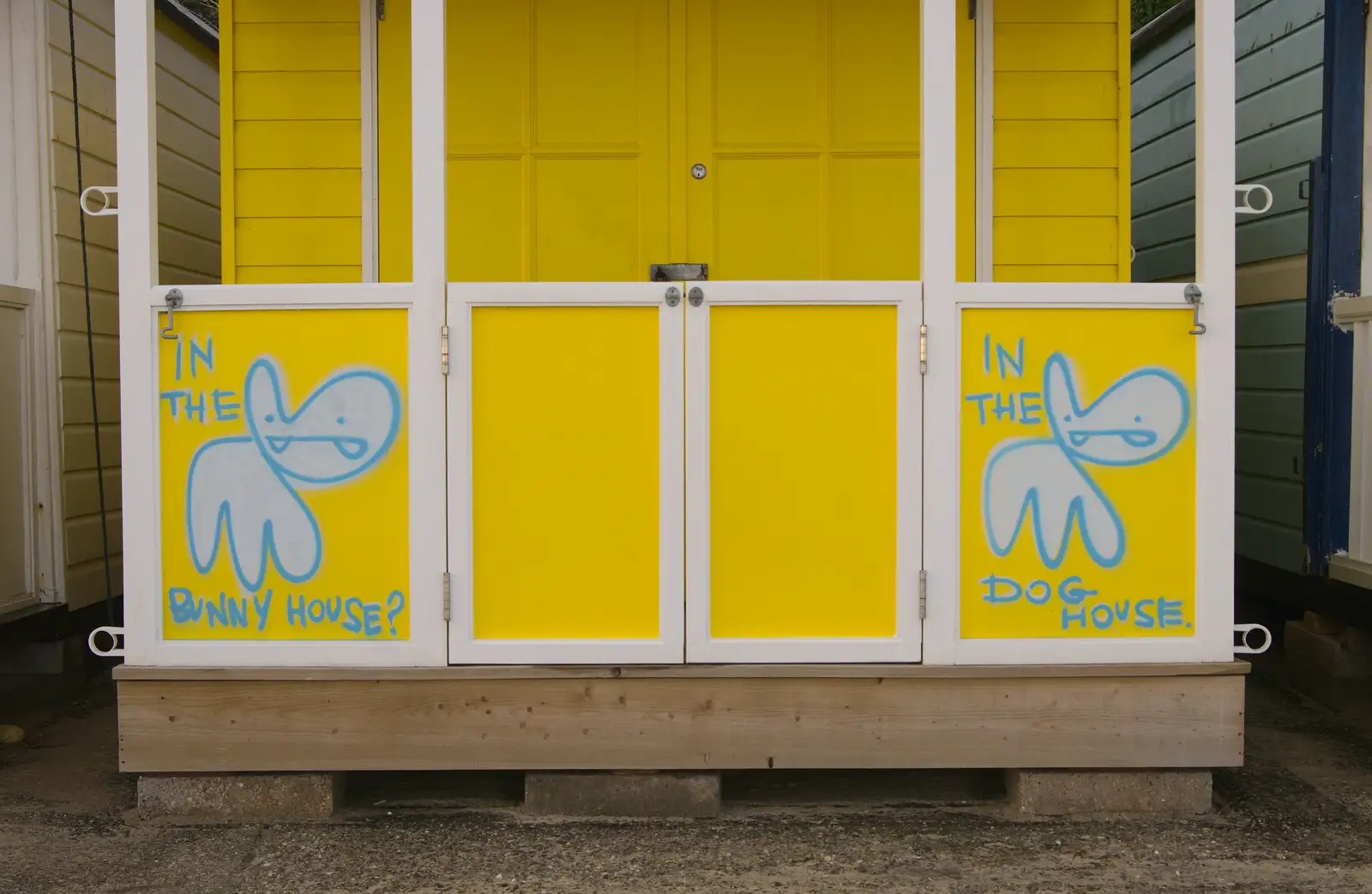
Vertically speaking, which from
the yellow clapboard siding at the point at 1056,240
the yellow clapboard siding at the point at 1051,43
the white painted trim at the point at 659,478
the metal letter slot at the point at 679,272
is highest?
the yellow clapboard siding at the point at 1051,43

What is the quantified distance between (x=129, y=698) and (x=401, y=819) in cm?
85

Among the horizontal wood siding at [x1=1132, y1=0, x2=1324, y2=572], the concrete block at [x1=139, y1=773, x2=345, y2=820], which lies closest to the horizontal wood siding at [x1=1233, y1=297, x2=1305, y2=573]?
the horizontal wood siding at [x1=1132, y1=0, x2=1324, y2=572]

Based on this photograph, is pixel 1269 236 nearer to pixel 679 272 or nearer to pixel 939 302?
pixel 939 302

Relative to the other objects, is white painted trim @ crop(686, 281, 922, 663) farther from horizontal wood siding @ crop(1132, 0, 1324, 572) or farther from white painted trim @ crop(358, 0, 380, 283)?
horizontal wood siding @ crop(1132, 0, 1324, 572)

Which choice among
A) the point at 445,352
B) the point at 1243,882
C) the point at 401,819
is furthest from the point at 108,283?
the point at 1243,882

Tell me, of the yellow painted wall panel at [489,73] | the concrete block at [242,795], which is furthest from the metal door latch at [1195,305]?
the concrete block at [242,795]

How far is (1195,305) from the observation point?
3.60m

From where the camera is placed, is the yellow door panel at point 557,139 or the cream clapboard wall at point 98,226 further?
the cream clapboard wall at point 98,226

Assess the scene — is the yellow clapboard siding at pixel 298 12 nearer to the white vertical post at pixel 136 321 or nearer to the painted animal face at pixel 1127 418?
the white vertical post at pixel 136 321

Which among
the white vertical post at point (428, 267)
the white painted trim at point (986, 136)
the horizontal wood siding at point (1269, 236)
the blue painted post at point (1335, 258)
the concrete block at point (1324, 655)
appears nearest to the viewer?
the white vertical post at point (428, 267)

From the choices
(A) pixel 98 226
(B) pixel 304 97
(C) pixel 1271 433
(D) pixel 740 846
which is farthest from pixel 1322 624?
(A) pixel 98 226

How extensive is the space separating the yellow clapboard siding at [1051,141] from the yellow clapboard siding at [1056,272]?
372mm

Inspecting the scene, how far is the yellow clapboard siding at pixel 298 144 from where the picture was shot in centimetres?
472

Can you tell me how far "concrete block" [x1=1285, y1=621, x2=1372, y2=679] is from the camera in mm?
5207
